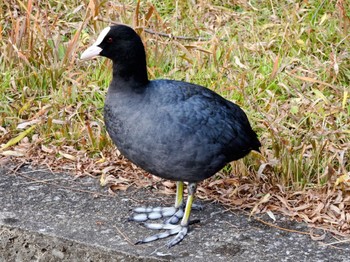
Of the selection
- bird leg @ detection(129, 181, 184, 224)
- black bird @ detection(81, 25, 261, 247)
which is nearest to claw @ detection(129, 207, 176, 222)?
bird leg @ detection(129, 181, 184, 224)

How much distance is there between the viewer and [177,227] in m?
4.05

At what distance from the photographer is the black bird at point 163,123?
378 cm

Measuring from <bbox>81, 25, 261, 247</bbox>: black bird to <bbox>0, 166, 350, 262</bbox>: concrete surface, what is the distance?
15cm

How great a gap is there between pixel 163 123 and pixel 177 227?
0.61 m

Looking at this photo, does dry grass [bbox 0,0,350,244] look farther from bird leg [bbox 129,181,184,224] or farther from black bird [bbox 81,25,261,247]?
black bird [bbox 81,25,261,247]

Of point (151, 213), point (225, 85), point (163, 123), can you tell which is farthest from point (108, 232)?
point (225, 85)

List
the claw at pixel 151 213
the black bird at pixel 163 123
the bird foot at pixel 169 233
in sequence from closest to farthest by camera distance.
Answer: the black bird at pixel 163 123, the bird foot at pixel 169 233, the claw at pixel 151 213

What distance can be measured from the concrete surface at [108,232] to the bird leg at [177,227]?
0.03 meters

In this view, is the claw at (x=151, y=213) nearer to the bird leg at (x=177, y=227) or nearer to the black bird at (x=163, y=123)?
the bird leg at (x=177, y=227)

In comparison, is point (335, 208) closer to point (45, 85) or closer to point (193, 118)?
point (193, 118)

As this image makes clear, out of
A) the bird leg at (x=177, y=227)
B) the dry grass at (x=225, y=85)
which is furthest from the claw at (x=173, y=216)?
the dry grass at (x=225, y=85)

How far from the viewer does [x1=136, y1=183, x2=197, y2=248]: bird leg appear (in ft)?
12.9

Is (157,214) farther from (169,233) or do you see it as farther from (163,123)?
(163,123)

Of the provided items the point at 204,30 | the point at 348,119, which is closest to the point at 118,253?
the point at 348,119
